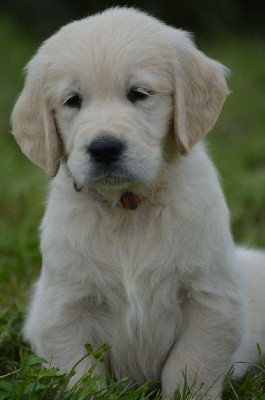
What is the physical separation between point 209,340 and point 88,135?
1117mm

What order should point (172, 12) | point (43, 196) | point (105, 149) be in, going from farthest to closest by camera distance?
point (172, 12) < point (43, 196) < point (105, 149)

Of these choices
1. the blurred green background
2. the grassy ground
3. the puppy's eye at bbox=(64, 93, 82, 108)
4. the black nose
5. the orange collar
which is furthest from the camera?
the blurred green background

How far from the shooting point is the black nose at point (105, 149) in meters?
3.91

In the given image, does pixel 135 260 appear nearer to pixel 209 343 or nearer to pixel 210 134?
pixel 209 343

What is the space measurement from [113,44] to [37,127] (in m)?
0.59

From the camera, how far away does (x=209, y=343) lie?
423 cm

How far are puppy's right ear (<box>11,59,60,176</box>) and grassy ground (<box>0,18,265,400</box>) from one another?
37.3 inches

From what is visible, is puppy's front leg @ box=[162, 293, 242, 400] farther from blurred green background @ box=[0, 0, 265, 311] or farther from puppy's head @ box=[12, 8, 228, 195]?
blurred green background @ box=[0, 0, 265, 311]

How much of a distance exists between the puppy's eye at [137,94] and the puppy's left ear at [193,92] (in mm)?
165

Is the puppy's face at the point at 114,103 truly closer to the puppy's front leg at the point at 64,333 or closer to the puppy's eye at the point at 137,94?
the puppy's eye at the point at 137,94

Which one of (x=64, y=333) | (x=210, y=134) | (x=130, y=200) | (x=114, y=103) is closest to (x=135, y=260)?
(x=130, y=200)

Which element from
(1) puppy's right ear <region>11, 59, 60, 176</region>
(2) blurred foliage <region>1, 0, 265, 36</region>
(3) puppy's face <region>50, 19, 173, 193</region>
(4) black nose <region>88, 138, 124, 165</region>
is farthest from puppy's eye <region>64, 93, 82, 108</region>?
(2) blurred foliage <region>1, 0, 265, 36</region>

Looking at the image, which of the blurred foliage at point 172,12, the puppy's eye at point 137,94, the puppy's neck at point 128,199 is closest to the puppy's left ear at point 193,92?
the puppy's eye at point 137,94

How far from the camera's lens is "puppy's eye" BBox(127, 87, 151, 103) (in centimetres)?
411
